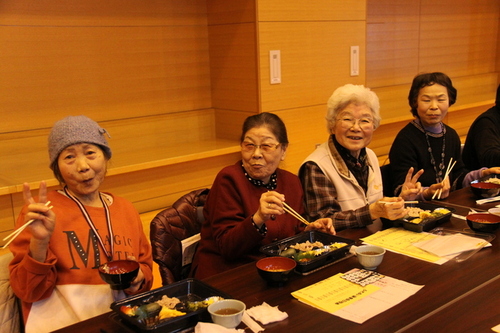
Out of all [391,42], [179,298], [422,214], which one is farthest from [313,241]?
[391,42]

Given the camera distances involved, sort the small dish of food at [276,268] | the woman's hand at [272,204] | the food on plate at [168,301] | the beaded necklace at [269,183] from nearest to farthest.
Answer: the food on plate at [168,301]
the small dish of food at [276,268]
the woman's hand at [272,204]
the beaded necklace at [269,183]

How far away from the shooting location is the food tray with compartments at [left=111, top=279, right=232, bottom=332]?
1.36 metres

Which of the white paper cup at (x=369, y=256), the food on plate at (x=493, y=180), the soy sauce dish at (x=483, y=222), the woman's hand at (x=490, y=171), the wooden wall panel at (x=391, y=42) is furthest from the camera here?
the wooden wall panel at (x=391, y=42)

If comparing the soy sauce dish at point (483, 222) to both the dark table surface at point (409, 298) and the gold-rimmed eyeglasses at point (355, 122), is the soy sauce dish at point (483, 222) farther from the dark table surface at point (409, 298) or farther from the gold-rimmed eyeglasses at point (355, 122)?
the gold-rimmed eyeglasses at point (355, 122)

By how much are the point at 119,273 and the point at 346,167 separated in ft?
4.12

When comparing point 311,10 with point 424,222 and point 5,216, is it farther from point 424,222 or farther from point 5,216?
point 5,216

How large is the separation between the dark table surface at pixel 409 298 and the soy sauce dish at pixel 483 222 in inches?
3.1

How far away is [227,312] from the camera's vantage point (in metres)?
1.42

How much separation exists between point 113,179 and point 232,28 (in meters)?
1.41

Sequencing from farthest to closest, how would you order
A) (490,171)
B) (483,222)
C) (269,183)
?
(490,171) → (269,183) → (483,222)

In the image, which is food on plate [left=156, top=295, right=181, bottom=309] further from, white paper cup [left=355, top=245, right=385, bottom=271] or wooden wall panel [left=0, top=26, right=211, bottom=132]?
wooden wall panel [left=0, top=26, right=211, bottom=132]

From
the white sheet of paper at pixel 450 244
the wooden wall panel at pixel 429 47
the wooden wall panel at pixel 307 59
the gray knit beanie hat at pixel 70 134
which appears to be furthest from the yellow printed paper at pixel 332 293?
the wooden wall panel at pixel 429 47

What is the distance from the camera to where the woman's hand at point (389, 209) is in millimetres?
2100

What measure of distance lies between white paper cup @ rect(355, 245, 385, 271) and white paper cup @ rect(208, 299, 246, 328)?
0.51 metres
